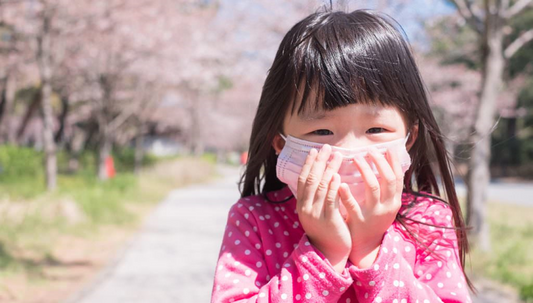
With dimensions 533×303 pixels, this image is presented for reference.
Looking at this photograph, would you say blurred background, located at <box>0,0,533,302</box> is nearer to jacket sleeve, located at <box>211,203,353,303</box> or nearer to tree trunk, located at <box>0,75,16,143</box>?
tree trunk, located at <box>0,75,16,143</box>

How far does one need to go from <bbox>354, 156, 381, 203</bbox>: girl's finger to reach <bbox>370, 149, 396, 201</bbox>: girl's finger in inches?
0.5

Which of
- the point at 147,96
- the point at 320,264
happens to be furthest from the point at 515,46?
the point at 147,96

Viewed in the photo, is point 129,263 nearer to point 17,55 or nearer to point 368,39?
point 368,39

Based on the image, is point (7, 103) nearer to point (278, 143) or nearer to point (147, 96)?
point (147, 96)

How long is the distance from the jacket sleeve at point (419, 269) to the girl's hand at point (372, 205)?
1.3 inches

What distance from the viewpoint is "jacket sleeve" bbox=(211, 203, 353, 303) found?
103 centimetres

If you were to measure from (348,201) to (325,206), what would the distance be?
0.05 m

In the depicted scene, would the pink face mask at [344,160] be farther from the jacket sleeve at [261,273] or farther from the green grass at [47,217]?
the green grass at [47,217]

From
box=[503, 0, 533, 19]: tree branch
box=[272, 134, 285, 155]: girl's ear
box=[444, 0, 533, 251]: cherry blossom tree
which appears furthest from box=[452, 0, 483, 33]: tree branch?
box=[272, 134, 285, 155]: girl's ear

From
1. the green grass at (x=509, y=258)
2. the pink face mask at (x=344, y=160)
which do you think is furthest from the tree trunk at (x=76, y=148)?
the pink face mask at (x=344, y=160)

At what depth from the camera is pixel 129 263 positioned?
6.04 metres

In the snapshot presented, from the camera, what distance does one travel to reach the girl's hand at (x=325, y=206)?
105cm

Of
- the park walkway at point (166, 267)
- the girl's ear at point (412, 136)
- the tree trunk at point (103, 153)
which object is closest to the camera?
the girl's ear at point (412, 136)

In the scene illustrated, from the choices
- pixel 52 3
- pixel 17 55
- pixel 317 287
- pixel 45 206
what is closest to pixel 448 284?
pixel 317 287
